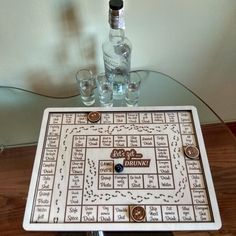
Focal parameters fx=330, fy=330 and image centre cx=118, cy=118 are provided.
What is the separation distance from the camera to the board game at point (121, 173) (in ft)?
2.15

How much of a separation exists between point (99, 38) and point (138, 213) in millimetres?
505

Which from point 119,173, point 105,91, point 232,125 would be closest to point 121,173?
point 119,173

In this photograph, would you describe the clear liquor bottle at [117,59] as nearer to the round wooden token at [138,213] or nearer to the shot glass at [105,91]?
the shot glass at [105,91]

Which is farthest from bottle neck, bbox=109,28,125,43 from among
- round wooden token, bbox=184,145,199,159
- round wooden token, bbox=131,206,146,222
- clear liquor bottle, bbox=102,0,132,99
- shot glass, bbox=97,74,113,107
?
Answer: round wooden token, bbox=131,206,146,222

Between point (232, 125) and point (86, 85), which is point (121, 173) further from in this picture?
point (232, 125)

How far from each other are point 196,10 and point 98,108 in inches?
15.0

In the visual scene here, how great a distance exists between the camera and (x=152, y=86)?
1.00 meters

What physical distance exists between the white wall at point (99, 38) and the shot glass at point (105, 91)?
83 millimetres

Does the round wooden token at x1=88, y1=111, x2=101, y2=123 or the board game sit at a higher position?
the round wooden token at x1=88, y1=111, x2=101, y2=123

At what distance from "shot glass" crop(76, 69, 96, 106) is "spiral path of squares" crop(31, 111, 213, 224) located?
0.09 m

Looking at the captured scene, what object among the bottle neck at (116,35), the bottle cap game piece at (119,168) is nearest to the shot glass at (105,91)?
the bottle neck at (116,35)

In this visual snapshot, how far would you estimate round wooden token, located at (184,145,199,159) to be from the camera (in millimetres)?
745

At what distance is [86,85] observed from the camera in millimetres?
960

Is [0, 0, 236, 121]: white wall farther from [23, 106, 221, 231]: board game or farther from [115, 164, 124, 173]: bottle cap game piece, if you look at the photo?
[115, 164, 124, 173]: bottle cap game piece
